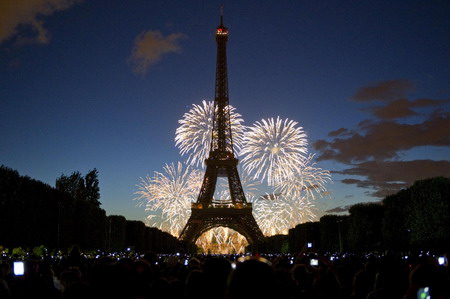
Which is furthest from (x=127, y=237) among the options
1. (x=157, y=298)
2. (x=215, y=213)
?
(x=157, y=298)

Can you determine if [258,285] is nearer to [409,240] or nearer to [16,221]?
[16,221]

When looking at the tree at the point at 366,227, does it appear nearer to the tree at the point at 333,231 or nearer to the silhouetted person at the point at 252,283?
the tree at the point at 333,231

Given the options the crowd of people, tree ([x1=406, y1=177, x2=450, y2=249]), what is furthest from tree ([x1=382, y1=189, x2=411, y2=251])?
the crowd of people

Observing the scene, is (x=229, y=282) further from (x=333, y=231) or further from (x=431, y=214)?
(x=333, y=231)

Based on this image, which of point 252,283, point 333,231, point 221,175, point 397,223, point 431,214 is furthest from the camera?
point 221,175

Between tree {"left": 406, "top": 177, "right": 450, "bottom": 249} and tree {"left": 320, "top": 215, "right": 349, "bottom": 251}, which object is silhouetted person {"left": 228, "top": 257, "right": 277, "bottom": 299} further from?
tree {"left": 320, "top": 215, "right": 349, "bottom": 251}

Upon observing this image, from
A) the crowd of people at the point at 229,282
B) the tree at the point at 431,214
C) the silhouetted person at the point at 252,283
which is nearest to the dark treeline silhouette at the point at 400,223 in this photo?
Result: the tree at the point at 431,214

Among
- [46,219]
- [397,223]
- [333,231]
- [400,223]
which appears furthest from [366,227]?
[46,219]

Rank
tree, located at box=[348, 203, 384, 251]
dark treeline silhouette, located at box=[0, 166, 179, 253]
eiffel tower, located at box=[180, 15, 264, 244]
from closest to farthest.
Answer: dark treeline silhouette, located at box=[0, 166, 179, 253] < tree, located at box=[348, 203, 384, 251] < eiffel tower, located at box=[180, 15, 264, 244]
